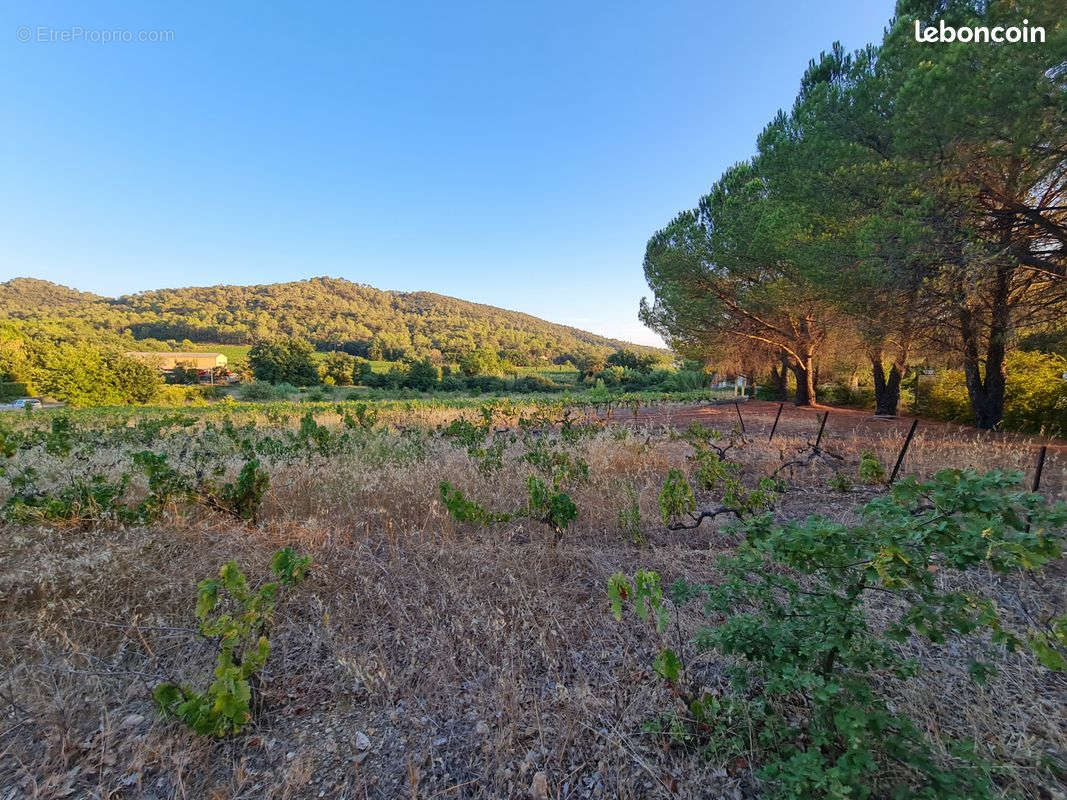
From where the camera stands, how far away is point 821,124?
774 centimetres

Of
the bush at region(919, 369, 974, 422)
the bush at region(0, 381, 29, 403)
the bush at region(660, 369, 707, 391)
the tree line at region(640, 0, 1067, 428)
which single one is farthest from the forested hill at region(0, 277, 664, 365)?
the tree line at region(640, 0, 1067, 428)

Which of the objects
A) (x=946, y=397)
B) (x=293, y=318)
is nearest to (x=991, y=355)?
(x=946, y=397)

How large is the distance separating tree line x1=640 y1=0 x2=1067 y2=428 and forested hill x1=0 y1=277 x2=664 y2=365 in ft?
161

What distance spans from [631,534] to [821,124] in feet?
29.8

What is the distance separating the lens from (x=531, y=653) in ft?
6.34

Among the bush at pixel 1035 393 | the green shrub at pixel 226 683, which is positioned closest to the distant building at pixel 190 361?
the green shrub at pixel 226 683

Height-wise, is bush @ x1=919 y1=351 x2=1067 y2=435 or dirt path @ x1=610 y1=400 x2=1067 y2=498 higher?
bush @ x1=919 y1=351 x2=1067 y2=435

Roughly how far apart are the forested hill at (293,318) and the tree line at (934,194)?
49094mm

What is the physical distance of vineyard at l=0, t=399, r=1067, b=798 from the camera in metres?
1.21

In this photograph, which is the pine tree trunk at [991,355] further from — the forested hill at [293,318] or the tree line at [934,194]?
the forested hill at [293,318]

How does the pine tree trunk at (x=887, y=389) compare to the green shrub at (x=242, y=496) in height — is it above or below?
above

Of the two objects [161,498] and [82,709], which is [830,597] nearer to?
[82,709]

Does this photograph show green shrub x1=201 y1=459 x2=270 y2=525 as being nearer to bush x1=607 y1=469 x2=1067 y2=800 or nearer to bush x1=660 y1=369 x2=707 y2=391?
bush x1=607 y1=469 x2=1067 y2=800

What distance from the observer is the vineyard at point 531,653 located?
1.21 meters
